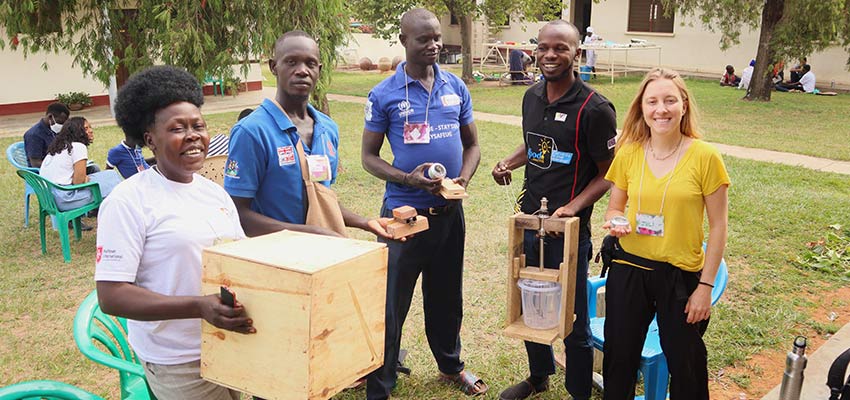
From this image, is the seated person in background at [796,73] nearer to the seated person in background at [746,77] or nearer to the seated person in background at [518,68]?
the seated person in background at [746,77]

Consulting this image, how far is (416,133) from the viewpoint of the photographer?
353 centimetres

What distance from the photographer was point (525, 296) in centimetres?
324

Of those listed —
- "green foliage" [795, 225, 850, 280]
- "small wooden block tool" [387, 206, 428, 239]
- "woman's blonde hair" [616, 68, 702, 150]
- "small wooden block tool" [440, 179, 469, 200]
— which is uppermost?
"woman's blonde hair" [616, 68, 702, 150]

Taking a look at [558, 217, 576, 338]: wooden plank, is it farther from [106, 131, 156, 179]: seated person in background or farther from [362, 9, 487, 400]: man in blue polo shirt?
[106, 131, 156, 179]: seated person in background

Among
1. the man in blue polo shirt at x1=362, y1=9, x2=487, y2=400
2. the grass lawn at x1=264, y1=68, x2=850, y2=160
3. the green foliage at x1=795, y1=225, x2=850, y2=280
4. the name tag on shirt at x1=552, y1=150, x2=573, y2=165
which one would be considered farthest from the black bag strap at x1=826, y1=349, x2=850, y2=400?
the grass lawn at x1=264, y1=68, x2=850, y2=160

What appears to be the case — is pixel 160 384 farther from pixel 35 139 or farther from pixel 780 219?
pixel 780 219

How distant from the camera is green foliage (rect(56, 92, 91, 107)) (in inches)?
654

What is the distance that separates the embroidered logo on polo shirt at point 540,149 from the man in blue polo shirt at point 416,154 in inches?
15.2

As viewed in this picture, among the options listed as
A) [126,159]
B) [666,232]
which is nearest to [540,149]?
[666,232]

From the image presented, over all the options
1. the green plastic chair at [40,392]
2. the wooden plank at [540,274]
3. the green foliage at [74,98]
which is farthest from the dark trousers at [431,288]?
the green foliage at [74,98]

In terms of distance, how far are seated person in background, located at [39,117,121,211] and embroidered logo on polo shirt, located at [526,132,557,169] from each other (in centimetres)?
498

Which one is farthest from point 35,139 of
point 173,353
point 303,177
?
point 173,353

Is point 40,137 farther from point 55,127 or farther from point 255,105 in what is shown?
point 255,105

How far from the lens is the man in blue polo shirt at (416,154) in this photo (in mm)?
3498
